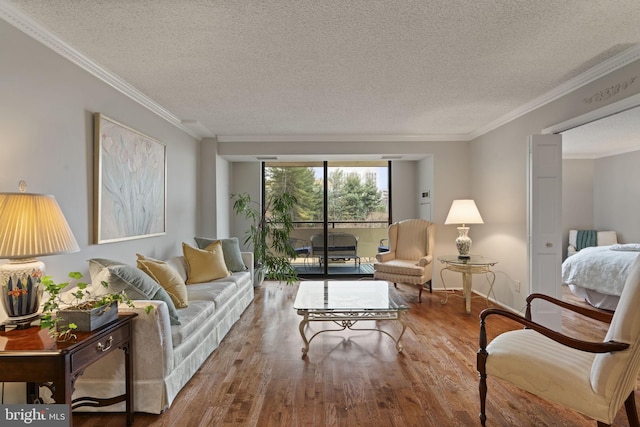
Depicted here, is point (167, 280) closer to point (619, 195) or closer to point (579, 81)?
point (579, 81)

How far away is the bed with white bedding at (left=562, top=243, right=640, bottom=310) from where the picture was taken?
392 cm

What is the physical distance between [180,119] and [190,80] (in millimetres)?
1308

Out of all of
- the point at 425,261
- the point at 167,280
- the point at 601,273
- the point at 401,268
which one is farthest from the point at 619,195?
the point at 167,280

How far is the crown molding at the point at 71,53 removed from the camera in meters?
1.94

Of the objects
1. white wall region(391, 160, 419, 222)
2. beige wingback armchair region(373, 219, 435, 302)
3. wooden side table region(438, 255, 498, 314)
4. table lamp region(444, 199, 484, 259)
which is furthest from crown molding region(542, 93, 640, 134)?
white wall region(391, 160, 419, 222)

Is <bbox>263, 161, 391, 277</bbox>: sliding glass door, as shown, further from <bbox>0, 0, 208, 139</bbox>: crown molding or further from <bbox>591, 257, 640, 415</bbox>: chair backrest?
<bbox>591, 257, 640, 415</bbox>: chair backrest

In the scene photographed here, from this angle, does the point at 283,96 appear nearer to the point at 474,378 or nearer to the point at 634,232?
the point at 474,378

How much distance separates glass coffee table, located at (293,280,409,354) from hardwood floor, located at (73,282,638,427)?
0.20 meters

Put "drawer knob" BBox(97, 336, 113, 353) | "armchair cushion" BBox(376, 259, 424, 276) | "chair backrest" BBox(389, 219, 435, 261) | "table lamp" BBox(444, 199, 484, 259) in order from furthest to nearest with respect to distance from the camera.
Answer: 1. "chair backrest" BBox(389, 219, 435, 261)
2. "armchair cushion" BBox(376, 259, 424, 276)
3. "table lamp" BBox(444, 199, 484, 259)
4. "drawer knob" BBox(97, 336, 113, 353)

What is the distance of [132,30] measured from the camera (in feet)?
7.09

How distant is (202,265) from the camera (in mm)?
3754

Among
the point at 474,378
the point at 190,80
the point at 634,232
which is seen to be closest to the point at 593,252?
the point at 634,232

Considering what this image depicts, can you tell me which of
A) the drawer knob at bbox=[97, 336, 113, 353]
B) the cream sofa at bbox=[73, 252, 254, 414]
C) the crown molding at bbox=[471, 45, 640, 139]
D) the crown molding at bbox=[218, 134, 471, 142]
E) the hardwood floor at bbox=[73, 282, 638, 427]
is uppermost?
the crown molding at bbox=[471, 45, 640, 139]

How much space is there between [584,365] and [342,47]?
2421mm
